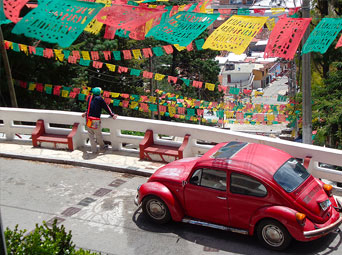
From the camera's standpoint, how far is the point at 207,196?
7.35m

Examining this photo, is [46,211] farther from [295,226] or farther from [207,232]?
[295,226]

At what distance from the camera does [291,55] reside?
8.98 metres

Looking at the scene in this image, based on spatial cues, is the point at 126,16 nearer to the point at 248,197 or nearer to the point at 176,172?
the point at 176,172

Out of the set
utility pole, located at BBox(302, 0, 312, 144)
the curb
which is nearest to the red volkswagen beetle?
the curb

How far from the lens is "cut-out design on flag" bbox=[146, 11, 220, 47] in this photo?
33.2ft

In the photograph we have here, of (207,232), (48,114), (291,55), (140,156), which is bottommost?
(207,232)

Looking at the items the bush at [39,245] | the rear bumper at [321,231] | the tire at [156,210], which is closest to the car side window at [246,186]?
the rear bumper at [321,231]

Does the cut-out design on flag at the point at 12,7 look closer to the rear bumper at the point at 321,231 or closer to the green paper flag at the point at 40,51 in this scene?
the green paper flag at the point at 40,51

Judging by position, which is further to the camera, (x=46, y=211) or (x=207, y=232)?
(x=46, y=211)

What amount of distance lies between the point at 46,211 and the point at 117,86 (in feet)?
83.7

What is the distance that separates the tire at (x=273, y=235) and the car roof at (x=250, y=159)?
77cm

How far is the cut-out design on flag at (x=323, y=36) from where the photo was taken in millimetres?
9148

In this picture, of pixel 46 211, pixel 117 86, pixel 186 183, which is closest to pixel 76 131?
pixel 46 211

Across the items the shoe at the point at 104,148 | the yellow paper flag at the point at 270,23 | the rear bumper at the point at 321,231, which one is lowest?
the rear bumper at the point at 321,231
